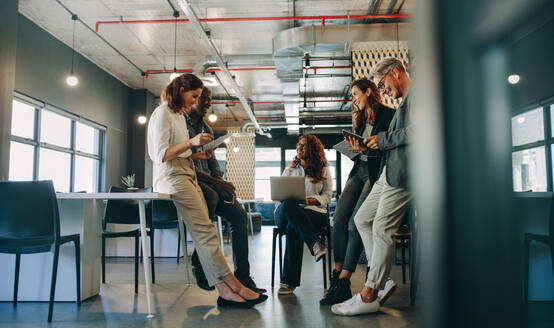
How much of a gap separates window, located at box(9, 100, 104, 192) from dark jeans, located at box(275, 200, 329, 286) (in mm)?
3806

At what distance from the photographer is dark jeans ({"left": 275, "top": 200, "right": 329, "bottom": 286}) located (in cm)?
284

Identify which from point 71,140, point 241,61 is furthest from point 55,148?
point 241,61

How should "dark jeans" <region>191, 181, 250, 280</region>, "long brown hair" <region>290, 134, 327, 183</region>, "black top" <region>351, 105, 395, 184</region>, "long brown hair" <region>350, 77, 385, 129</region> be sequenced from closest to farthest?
"black top" <region>351, 105, 395, 184</region>, "long brown hair" <region>350, 77, 385, 129</region>, "dark jeans" <region>191, 181, 250, 280</region>, "long brown hair" <region>290, 134, 327, 183</region>

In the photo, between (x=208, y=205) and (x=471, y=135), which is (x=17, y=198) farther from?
(x=471, y=135)

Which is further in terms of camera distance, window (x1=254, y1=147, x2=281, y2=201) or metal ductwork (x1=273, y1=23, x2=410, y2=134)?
window (x1=254, y1=147, x2=281, y2=201)

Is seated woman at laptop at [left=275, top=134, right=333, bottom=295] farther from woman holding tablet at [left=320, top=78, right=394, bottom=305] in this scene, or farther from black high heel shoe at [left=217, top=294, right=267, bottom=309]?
black high heel shoe at [left=217, top=294, right=267, bottom=309]

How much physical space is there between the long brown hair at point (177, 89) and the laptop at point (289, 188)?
0.95 meters

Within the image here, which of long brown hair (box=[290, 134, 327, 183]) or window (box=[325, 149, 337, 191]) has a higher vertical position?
window (box=[325, 149, 337, 191])

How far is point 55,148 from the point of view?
22.4 feet

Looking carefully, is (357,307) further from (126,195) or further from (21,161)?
(21,161)

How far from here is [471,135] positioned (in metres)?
0.19

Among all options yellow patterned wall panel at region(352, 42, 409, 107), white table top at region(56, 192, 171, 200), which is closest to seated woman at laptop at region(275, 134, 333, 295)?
white table top at region(56, 192, 171, 200)

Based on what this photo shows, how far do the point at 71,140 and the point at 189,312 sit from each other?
607 centimetres

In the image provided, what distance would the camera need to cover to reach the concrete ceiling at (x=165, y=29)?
5.58 metres
